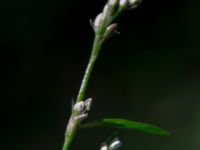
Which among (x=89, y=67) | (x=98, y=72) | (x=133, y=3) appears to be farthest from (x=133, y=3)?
(x=98, y=72)

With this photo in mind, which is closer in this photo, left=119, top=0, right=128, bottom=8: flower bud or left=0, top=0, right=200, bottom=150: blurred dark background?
left=119, top=0, right=128, bottom=8: flower bud

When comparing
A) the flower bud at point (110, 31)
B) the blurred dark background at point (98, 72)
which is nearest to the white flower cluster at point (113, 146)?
the flower bud at point (110, 31)

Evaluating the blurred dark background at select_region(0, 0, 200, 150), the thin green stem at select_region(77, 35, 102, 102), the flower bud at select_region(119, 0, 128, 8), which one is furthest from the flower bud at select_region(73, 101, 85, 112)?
the blurred dark background at select_region(0, 0, 200, 150)

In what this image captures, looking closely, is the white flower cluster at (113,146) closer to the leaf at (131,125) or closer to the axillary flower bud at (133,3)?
the leaf at (131,125)

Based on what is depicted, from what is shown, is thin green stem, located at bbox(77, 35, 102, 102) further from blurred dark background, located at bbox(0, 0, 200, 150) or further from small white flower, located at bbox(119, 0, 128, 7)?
blurred dark background, located at bbox(0, 0, 200, 150)

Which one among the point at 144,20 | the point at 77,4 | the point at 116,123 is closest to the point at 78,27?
the point at 77,4

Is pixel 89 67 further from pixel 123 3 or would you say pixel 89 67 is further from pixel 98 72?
pixel 98 72

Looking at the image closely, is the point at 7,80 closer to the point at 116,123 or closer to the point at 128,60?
the point at 128,60

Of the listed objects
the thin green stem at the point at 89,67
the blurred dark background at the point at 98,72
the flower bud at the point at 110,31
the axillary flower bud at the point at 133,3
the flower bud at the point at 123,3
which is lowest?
the blurred dark background at the point at 98,72
